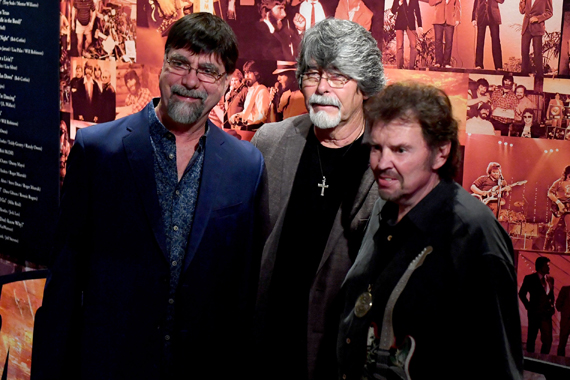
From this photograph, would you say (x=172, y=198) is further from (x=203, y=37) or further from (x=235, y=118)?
(x=235, y=118)

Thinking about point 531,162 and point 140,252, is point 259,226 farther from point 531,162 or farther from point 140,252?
point 531,162

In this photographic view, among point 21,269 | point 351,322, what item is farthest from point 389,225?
point 21,269

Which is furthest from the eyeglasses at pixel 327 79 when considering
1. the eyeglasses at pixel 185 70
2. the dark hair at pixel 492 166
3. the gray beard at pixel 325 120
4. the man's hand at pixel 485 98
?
the dark hair at pixel 492 166

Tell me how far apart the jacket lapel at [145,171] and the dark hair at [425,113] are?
2.77 feet

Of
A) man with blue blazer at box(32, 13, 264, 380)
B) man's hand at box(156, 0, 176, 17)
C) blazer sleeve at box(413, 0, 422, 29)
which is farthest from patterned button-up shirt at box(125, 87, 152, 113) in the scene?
blazer sleeve at box(413, 0, 422, 29)

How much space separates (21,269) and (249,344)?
2.45 meters

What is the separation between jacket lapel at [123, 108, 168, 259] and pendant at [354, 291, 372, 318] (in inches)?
28.8

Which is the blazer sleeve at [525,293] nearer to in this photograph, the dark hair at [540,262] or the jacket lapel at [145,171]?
the dark hair at [540,262]

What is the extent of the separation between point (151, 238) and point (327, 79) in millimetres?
1007

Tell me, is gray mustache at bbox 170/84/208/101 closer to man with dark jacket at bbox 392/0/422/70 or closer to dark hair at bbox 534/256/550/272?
man with dark jacket at bbox 392/0/422/70

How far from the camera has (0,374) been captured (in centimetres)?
417

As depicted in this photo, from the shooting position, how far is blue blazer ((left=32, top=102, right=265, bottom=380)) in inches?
88.4

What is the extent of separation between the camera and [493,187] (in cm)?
285

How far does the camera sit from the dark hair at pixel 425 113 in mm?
1897
